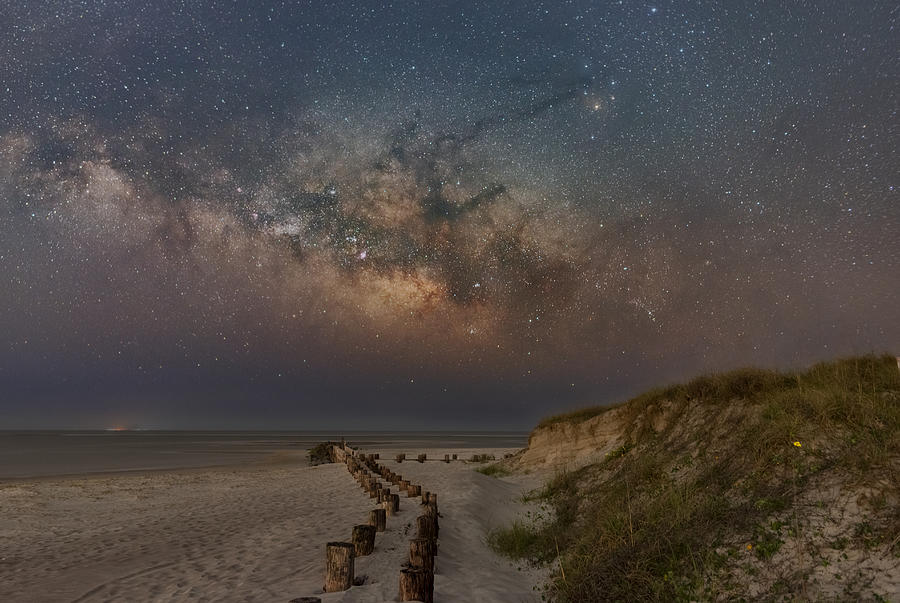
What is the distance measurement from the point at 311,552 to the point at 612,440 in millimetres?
12094

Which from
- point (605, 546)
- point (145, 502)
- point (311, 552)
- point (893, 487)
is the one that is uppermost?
point (893, 487)

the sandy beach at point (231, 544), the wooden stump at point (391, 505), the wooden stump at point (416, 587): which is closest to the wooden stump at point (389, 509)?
the wooden stump at point (391, 505)

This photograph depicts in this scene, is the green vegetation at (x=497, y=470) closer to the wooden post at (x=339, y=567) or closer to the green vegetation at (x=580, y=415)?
the green vegetation at (x=580, y=415)

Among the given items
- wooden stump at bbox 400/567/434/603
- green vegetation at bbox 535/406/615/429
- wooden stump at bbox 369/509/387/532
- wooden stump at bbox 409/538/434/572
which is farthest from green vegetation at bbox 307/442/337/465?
wooden stump at bbox 400/567/434/603

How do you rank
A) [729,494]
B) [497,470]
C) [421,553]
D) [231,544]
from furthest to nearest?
[497,470] → [231,544] → [729,494] → [421,553]

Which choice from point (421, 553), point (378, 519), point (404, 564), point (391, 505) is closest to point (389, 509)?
point (391, 505)

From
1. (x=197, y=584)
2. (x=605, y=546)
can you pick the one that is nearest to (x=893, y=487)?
(x=605, y=546)

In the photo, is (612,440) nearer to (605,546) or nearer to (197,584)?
(605,546)

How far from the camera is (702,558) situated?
603 centimetres

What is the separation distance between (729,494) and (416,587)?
501 centimetres

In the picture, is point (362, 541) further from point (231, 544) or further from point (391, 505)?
point (391, 505)

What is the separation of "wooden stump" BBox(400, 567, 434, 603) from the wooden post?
0.99 m

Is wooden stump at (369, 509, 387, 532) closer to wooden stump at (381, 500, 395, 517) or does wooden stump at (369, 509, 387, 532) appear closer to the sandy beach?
the sandy beach

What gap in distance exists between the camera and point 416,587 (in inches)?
229
